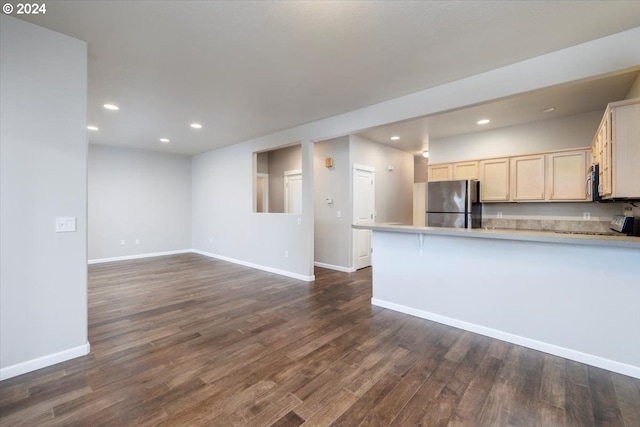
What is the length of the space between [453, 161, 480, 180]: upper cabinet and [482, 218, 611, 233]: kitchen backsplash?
86 centimetres

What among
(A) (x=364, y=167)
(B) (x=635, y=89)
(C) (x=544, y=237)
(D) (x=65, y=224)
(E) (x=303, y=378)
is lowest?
(E) (x=303, y=378)

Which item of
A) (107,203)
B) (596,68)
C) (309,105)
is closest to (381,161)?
(309,105)

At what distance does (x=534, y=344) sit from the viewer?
260 cm

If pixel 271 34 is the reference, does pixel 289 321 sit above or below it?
below

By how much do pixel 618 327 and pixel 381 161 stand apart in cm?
477

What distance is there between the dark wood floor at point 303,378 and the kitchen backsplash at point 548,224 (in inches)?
116

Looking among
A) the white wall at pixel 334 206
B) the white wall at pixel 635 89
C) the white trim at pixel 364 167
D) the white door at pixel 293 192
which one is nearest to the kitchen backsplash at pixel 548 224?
the white wall at pixel 635 89

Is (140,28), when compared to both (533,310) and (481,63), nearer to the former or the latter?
(481,63)

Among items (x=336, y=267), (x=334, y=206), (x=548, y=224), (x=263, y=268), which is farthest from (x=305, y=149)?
(x=548, y=224)

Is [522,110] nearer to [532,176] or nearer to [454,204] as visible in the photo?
[532,176]

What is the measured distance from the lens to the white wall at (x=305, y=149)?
239 cm

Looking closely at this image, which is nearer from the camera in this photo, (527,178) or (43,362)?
(43,362)

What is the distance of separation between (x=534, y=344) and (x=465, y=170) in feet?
11.3

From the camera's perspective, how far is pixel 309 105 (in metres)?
3.88
